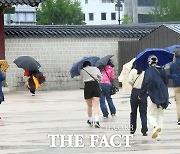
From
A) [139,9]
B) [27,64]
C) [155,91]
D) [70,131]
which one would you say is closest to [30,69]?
[27,64]

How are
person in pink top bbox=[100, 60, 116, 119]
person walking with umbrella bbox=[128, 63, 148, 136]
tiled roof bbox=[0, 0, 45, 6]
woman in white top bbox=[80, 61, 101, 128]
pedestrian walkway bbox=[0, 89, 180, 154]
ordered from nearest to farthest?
pedestrian walkway bbox=[0, 89, 180, 154]
person walking with umbrella bbox=[128, 63, 148, 136]
woman in white top bbox=[80, 61, 101, 128]
person in pink top bbox=[100, 60, 116, 119]
tiled roof bbox=[0, 0, 45, 6]

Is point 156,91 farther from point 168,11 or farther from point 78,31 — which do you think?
point 168,11

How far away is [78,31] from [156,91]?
1939cm

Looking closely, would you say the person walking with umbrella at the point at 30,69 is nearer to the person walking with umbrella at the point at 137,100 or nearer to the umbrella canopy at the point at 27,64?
the umbrella canopy at the point at 27,64

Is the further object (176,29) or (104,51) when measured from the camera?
(104,51)

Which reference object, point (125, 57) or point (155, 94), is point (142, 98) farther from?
point (125, 57)

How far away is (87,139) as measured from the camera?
A: 44.3ft

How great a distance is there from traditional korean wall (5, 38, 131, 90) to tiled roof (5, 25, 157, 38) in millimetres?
208

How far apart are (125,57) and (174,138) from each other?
64.7 ft

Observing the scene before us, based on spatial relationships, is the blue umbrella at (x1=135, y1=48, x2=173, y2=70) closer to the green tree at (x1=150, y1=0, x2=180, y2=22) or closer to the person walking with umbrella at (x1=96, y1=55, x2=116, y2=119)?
the person walking with umbrella at (x1=96, y1=55, x2=116, y2=119)

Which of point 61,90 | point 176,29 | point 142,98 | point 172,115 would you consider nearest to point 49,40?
point 61,90

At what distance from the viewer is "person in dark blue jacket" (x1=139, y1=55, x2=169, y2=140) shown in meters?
13.3

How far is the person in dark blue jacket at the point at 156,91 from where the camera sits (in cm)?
1331

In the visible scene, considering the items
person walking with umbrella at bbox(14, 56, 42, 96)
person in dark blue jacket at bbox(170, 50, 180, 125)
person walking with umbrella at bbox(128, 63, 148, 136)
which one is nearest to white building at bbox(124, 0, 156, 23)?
person walking with umbrella at bbox(14, 56, 42, 96)
